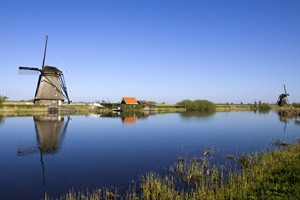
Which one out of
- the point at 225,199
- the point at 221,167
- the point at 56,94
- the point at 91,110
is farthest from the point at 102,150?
the point at 91,110

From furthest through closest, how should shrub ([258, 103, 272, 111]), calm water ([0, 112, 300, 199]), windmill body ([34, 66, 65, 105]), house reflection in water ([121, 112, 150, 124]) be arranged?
shrub ([258, 103, 272, 111]) < windmill body ([34, 66, 65, 105]) < house reflection in water ([121, 112, 150, 124]) < calm water ([0, 112, 300, 199])

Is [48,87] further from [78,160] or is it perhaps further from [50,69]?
[78,160]

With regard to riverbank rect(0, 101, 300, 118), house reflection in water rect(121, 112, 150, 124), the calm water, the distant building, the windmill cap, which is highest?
the windmill cap

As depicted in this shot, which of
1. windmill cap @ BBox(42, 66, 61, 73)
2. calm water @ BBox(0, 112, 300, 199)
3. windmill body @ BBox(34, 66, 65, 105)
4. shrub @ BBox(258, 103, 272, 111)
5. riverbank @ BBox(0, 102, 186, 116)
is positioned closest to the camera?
calm water @ BBox(0, 112, 300, 199)

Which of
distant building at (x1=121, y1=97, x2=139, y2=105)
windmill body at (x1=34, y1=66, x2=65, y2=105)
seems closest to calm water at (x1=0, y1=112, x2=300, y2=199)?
windmill body at (x1=34, y1=66, x2=65, y2=105)

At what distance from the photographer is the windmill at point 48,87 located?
5803cm

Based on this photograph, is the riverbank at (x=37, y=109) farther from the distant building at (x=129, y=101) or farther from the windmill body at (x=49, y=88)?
the distant building at (x=129, y=101)

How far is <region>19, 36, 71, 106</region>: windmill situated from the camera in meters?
58.0

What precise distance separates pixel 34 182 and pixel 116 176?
3993mm

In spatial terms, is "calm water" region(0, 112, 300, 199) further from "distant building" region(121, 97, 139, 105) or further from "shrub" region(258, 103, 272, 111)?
"shrub" region(258, 103, 272, 111)

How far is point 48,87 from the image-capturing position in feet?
192

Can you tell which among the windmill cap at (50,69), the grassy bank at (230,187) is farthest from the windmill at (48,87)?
the grassy bank at (230,187)

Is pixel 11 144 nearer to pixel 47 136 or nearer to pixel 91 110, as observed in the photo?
pixel 47 136

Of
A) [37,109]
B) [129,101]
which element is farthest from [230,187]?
[129,101]
